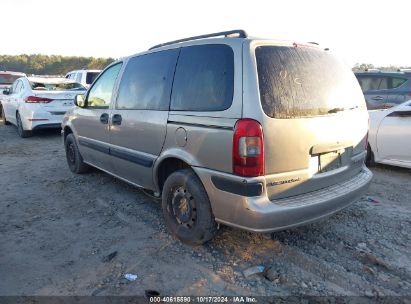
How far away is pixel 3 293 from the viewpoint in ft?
9.14

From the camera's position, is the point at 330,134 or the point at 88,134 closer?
the point at 330,134

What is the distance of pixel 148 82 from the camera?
3951 mm

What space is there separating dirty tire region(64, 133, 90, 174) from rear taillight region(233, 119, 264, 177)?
359 cm

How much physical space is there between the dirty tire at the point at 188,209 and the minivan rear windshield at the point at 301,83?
3.11 feet

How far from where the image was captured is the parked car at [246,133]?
2824 millimetres

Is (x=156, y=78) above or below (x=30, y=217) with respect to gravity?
above

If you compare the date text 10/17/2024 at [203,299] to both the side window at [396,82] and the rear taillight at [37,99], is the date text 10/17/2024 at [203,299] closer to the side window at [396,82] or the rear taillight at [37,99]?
the rear taillight at [37,99]

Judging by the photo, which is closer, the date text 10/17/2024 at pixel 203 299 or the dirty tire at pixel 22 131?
the date text 10/17/2024 at pixel 203 299

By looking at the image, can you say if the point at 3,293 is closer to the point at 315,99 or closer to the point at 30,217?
the point at 30,217

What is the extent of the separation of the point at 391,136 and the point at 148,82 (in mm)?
3945

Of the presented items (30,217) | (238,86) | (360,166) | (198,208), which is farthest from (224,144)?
(30,217)

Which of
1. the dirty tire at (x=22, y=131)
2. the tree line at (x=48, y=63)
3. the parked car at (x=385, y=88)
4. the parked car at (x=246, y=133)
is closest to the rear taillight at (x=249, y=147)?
the parked car at (x=246, y=133)

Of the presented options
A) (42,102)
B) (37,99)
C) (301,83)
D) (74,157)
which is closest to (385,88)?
(301,83)

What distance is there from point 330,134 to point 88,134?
133 inches
